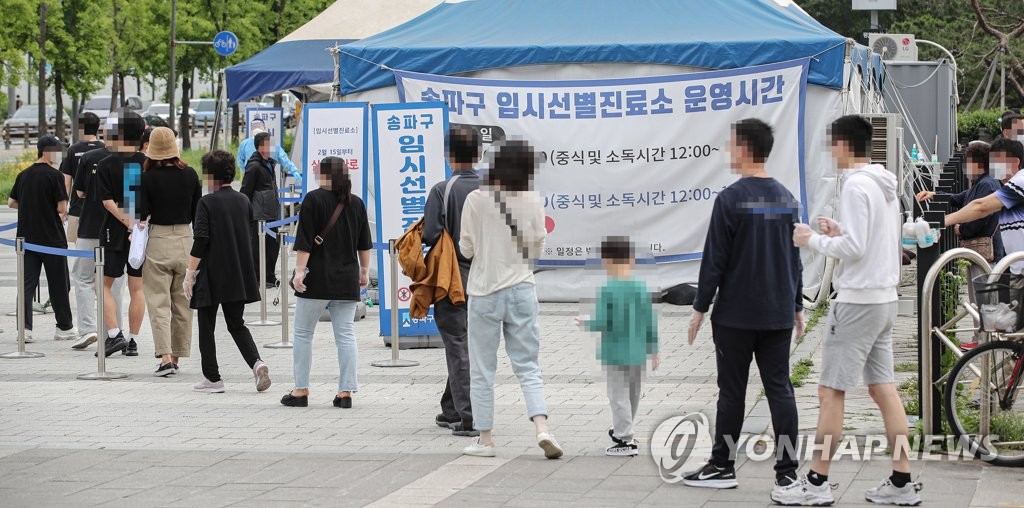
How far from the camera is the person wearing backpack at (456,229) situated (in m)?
7.43

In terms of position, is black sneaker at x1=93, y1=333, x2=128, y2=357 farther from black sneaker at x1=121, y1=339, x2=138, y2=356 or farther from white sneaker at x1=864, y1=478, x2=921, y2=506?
white sneaker at x1=864, y1=478, x2=921, y2=506

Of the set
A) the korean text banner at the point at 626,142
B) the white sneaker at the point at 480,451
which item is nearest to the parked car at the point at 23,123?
the korean text banner at the point at 626,142

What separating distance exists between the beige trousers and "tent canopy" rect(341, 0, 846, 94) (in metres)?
4.78

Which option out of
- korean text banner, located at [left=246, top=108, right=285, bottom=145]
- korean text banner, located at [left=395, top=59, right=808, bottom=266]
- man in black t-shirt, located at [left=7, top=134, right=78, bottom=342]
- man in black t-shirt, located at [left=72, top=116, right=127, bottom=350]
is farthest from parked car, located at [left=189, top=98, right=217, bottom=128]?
man in black t-shirt, located at [left=72, top=116, right=127, bottom=350]

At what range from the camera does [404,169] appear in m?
11.0

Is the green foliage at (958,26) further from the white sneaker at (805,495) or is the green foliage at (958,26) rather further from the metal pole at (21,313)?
the white sneaker at (805,495)

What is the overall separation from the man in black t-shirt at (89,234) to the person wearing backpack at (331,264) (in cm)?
307

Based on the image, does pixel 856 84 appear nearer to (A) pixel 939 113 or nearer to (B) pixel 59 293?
(B) pixel 59 293

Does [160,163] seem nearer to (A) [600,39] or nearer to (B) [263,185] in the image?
(B) [263,185]

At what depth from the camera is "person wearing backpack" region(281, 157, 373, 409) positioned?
8234mm

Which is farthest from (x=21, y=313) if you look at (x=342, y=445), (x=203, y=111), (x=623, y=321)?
(x=203, y=111)

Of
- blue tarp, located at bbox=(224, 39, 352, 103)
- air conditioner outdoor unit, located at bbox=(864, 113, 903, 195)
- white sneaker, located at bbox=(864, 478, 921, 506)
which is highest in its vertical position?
blue tarp, located at bbox=(224, 39, 352, 103)

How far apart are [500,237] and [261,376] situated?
10.3 feet

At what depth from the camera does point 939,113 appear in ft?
79.7
